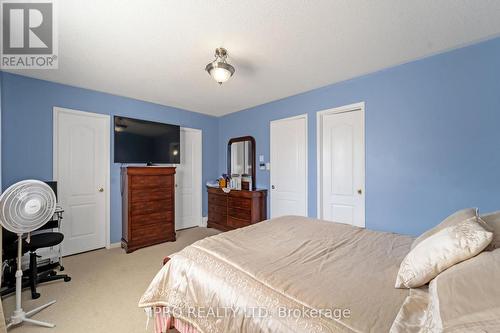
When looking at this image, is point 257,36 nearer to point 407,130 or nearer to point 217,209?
point 407,130

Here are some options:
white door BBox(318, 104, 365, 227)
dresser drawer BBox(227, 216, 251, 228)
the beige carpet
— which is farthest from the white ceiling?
the beige carpet

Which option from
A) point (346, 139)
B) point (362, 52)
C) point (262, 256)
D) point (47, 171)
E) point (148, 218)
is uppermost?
point (362, 52)

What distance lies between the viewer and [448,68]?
2189 millimetres

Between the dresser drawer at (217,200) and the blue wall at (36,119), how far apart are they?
5.47 ft

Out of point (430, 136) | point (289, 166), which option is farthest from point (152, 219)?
point (430, 136)

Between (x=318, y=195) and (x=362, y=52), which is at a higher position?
(x=362, y=52)

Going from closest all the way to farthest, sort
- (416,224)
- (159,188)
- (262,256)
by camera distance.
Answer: (262,256)
(416,224)
(159,188)

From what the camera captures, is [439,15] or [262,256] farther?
[439,15]

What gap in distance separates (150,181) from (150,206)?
1.33 feet

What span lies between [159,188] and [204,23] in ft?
8.58

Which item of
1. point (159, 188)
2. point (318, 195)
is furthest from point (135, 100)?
point (318, 195)

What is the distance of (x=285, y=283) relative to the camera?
1059mm

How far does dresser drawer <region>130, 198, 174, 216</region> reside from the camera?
329 cm

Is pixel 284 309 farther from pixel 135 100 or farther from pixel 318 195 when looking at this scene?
pixel 135 100
